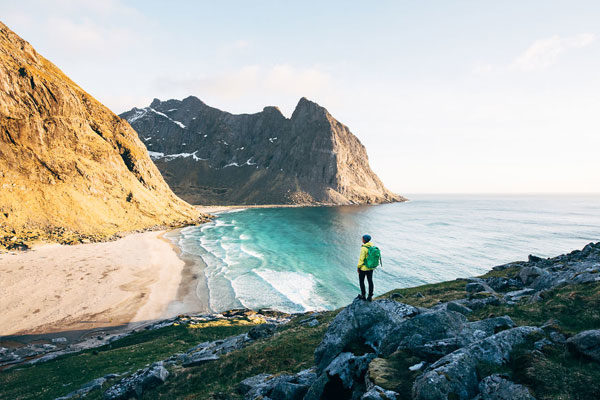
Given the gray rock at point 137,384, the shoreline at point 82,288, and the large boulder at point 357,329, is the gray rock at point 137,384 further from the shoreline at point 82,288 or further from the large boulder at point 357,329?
the shoreline at point 82,288

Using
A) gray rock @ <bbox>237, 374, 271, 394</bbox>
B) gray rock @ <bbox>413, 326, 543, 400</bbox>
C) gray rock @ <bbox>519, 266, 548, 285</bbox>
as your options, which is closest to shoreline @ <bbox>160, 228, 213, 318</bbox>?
gray rock @ <bbox>237, 374, 271, 394</bbox>

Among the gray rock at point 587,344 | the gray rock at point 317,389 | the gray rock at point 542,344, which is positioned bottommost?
the gray rock at point 317,389

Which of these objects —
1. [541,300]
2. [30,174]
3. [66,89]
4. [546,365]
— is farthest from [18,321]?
[66,89]

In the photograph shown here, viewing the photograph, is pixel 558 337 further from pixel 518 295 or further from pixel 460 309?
pixel 518 295

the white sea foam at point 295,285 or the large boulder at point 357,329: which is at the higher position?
the large boulder at point 357,329

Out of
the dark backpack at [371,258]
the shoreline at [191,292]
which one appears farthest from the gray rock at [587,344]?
Result: the shoreline at [191,292]

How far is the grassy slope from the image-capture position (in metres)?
7.47

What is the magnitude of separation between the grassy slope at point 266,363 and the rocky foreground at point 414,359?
48 mm

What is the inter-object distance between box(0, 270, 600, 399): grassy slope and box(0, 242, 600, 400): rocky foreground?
0.05 metres

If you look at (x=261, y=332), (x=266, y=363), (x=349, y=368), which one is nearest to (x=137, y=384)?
(x=266, y=363)

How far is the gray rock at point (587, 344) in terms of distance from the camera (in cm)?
799

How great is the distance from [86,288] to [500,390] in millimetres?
56197

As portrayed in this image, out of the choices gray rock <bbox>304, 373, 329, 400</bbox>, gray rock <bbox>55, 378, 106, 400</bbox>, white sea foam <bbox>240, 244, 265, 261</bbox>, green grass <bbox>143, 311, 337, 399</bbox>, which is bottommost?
white sea foam <bbox>240, 244, 265, 261</bbox>

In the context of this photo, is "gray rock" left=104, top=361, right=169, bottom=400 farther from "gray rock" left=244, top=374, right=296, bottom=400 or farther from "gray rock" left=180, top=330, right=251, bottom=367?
"gray rock" left=244, top=374, right=296, bottom=400
